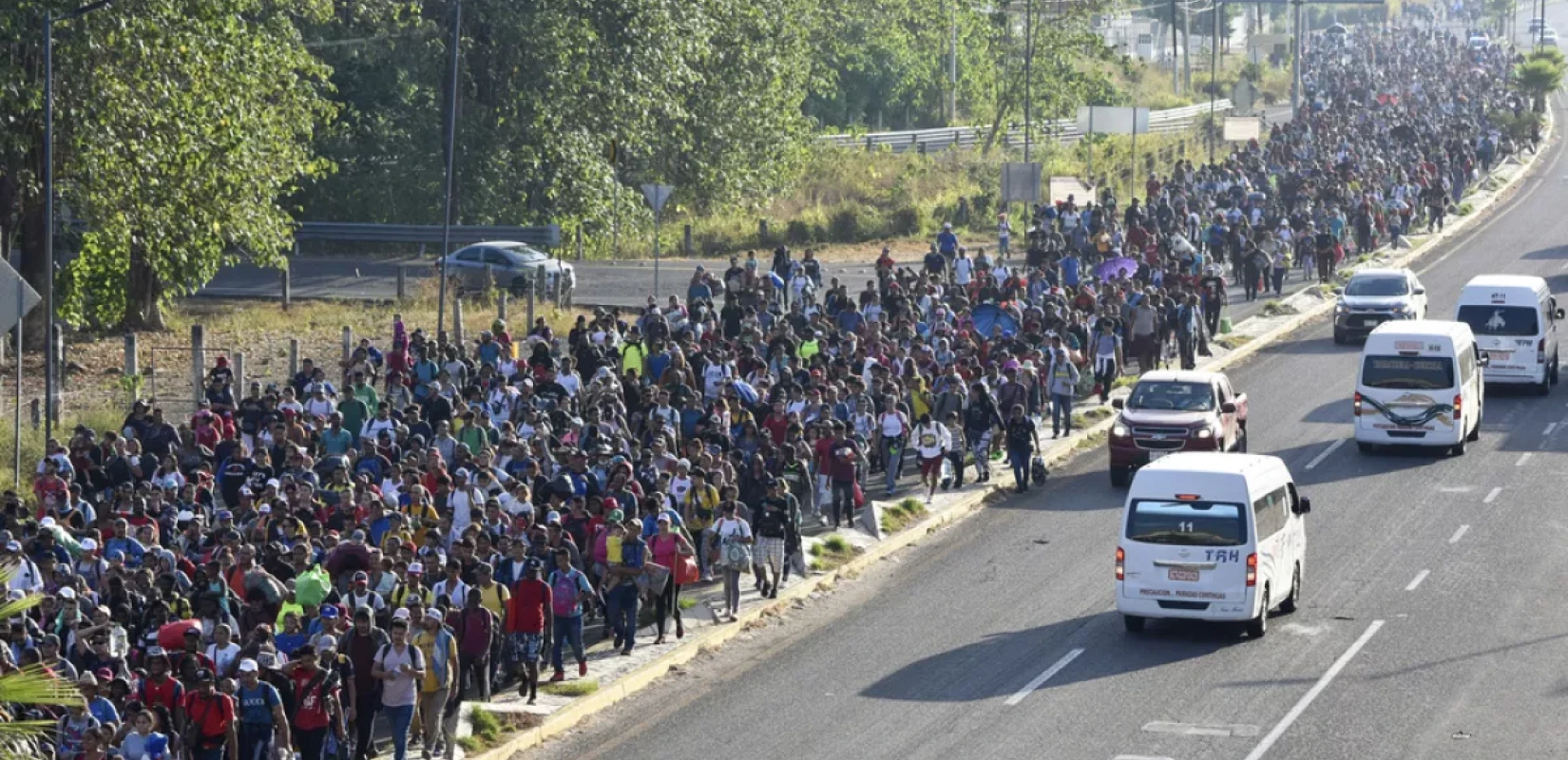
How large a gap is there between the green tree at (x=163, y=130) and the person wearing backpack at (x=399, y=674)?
63.6 feet

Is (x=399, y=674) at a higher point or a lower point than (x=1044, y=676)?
higher

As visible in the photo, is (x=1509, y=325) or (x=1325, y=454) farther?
(x=1509, y=325)

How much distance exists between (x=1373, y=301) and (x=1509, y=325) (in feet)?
17.7

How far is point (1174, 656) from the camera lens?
2223cm

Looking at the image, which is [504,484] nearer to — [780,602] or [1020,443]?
[780,602]

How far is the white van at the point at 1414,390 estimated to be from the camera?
3269 cm

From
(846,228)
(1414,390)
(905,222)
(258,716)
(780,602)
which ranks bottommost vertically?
(780,602)

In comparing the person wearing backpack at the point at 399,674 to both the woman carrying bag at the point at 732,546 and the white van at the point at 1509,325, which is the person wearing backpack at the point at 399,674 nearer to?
the woman carrying bag at the point at 732,546

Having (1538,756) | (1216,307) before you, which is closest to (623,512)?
(1538,756)

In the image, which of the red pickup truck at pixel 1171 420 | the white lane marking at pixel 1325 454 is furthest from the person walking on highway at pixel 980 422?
the white lane marking at pixel 1325 454

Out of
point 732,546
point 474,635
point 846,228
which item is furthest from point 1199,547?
point 846,228

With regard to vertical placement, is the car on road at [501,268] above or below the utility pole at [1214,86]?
below

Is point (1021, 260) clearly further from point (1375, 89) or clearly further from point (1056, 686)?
point (1375, 89)

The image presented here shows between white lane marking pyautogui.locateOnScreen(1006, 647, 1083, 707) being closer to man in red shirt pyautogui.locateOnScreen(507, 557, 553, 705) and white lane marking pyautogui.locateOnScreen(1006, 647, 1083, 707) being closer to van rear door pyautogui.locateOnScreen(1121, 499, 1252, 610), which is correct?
van rear door pyautogui.locateOnScreen(1121, 499, 1252, 610)
